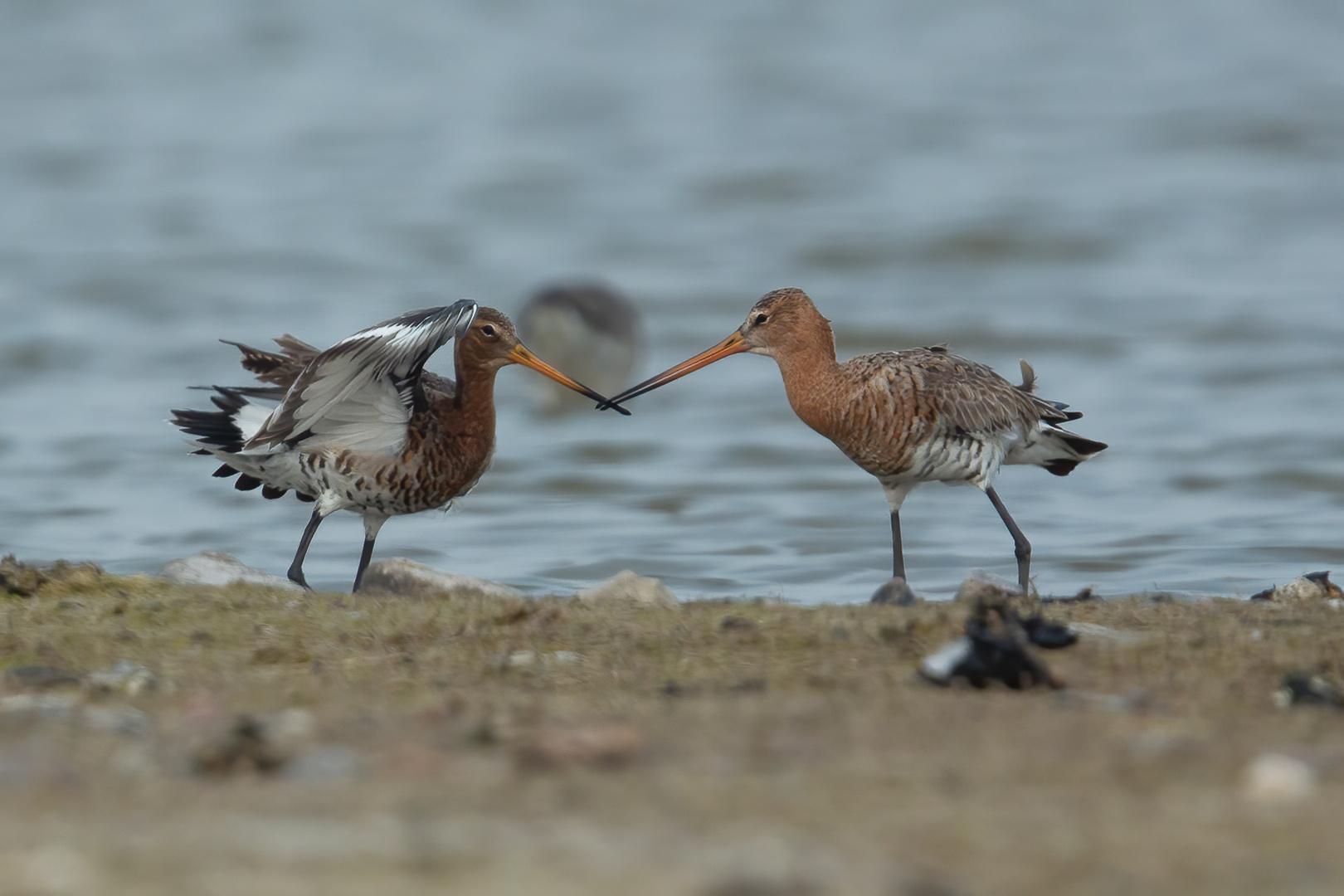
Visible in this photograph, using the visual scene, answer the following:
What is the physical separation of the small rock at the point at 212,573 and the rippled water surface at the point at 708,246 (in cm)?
130

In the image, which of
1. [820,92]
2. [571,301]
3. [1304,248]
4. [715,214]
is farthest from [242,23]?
[1304,248]

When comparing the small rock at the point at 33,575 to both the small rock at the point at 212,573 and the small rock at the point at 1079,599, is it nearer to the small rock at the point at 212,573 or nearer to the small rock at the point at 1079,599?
the small rock at the point at 212,573

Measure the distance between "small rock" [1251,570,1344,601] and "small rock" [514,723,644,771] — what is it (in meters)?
3.75

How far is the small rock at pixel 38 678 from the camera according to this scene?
453 cm

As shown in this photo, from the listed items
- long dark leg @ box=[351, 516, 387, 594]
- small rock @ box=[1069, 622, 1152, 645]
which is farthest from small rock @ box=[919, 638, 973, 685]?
long dark leg @ box=[351, 516, 387, 594]

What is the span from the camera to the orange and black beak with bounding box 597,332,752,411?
7.88 meters

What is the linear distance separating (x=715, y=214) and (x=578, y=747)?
15601 mm

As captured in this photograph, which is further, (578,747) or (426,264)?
(426,264)

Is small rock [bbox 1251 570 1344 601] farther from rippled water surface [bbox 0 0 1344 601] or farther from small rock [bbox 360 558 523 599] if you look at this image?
small rock [bbox 360 558 523 599]

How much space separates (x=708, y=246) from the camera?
17500 mm

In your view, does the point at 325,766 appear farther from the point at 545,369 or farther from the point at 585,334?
the point at 585,334

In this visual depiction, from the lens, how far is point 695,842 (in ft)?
9.86

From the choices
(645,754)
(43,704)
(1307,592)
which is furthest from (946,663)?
(1307,592)

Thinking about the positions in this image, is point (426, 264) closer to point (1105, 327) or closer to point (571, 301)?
point (571, 301)
